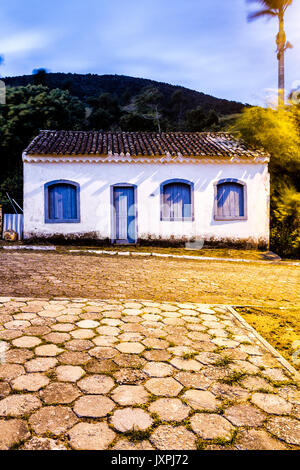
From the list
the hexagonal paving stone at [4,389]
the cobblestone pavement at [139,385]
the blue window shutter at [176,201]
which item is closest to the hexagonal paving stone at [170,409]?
the cobblestone pavement at [139,385]

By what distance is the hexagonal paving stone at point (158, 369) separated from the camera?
2.72 meters

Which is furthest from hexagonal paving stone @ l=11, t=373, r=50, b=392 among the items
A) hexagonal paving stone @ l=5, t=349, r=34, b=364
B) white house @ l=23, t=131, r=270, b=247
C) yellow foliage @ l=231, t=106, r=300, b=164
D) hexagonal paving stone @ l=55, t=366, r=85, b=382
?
yellow foliage @ l=231, t=106, r=300, b=164

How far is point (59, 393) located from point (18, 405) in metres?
0.28

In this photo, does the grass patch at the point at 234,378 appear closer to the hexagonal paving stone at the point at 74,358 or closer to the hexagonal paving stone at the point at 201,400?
the hexagonal paving stone at the point at 201,400

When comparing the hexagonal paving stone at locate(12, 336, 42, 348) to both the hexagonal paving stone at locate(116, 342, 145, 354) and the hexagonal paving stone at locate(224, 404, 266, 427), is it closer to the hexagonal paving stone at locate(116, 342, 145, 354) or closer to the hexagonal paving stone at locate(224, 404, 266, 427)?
the hexagonal paving stone at locate(116, 342, 145, 354)

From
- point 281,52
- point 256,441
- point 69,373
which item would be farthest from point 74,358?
point 281,52

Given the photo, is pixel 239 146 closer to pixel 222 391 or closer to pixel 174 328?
pixel 174 328

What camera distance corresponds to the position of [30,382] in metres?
2.51

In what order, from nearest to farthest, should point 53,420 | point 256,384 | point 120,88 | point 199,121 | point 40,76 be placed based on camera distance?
point 53,420 → point 256,384 → point 199,121 → point 40,76 → point 120,88

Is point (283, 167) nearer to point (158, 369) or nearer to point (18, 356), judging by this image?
point (158, 369)

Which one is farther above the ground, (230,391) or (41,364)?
(41,364)

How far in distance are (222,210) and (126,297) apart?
28.3ft

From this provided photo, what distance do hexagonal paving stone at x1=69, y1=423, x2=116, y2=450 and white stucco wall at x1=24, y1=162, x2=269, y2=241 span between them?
10.8 metres
